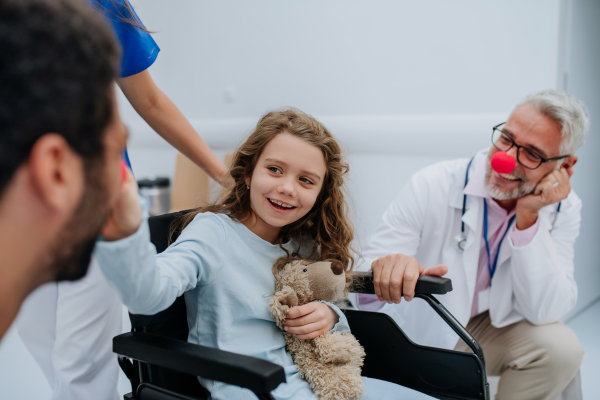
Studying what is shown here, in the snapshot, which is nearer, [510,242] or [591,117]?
[510,242]

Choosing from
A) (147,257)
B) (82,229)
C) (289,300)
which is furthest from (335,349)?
(82,229)

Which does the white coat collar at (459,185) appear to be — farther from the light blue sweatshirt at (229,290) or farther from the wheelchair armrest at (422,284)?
the light blue sweatshirt at (229,290)

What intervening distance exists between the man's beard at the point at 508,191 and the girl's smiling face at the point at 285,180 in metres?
0.70

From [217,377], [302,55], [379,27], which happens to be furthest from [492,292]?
[302,55]

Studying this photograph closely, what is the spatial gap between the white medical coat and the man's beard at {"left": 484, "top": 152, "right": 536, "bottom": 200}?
0.27 ft

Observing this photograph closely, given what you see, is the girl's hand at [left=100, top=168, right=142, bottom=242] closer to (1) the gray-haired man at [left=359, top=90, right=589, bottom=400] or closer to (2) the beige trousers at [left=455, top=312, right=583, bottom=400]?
(1) the gray-haired man at [left=359, top=90, right=589, bottom=400]

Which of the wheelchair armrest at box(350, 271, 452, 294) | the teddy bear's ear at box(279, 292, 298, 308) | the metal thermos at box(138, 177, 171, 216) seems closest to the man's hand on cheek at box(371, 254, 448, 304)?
the wheelchair armrest at box(350, 271, 452, 294)

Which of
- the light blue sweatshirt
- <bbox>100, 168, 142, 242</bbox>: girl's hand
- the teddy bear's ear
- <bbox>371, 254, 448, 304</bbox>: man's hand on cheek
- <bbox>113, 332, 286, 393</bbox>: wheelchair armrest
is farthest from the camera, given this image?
<bbox>371, 254, 448, 304</bbox>: man's hand on cheek

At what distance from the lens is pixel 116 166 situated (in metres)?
0.45

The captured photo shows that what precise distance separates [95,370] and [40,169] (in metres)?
Result: 0.89

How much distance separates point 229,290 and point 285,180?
0.29 m

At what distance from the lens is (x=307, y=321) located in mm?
1026

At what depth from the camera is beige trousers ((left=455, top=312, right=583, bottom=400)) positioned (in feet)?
4.73

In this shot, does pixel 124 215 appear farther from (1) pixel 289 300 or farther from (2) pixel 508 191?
(2) pixel 508 191
